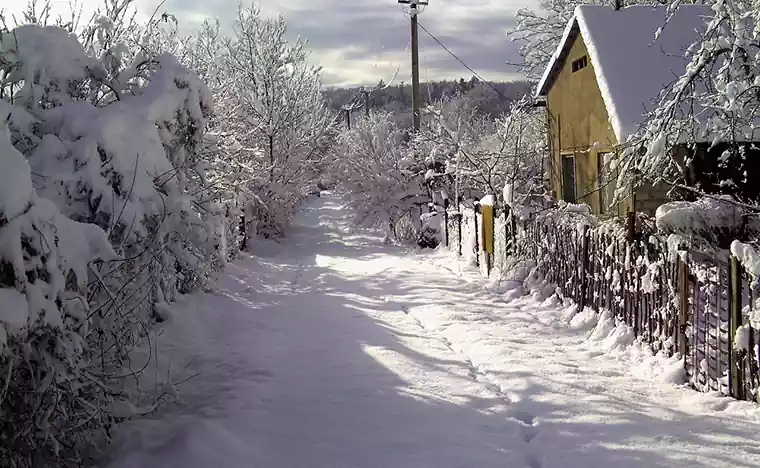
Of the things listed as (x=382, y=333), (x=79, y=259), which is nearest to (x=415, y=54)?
(x=382, y=333)

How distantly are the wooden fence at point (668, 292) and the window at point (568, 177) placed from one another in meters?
6.70

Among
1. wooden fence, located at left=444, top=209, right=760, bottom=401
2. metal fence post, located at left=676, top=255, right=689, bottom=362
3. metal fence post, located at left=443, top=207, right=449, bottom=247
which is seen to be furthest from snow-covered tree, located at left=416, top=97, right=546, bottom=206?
metal fence post, located at left=676, top=255, right=689, bottom=362

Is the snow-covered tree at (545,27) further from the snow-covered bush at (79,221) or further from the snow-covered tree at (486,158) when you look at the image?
the snow-covered bush at (79,221)

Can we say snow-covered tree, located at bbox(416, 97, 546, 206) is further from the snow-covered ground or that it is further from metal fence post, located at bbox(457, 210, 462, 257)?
the snow-covered ground

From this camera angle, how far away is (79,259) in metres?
3.62

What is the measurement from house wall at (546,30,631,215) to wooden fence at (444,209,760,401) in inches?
177

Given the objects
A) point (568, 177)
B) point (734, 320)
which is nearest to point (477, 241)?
point (568, 177)

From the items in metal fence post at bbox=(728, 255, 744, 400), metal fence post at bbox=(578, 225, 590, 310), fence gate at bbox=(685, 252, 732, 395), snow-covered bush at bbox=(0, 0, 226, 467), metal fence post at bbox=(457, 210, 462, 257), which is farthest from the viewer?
metal fence post at bbox=(457, 210, 462, 257)

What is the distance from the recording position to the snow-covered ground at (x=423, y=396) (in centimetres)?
423

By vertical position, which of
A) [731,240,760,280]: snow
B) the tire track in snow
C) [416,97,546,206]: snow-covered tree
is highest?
[416,97,546,206]: snow-covered tree

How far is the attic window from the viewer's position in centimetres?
1492

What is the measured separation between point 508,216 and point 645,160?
182 inches

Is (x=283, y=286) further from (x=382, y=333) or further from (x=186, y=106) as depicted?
(x=186, y=106)

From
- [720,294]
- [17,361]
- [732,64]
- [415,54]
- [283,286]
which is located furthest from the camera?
[415,54]
